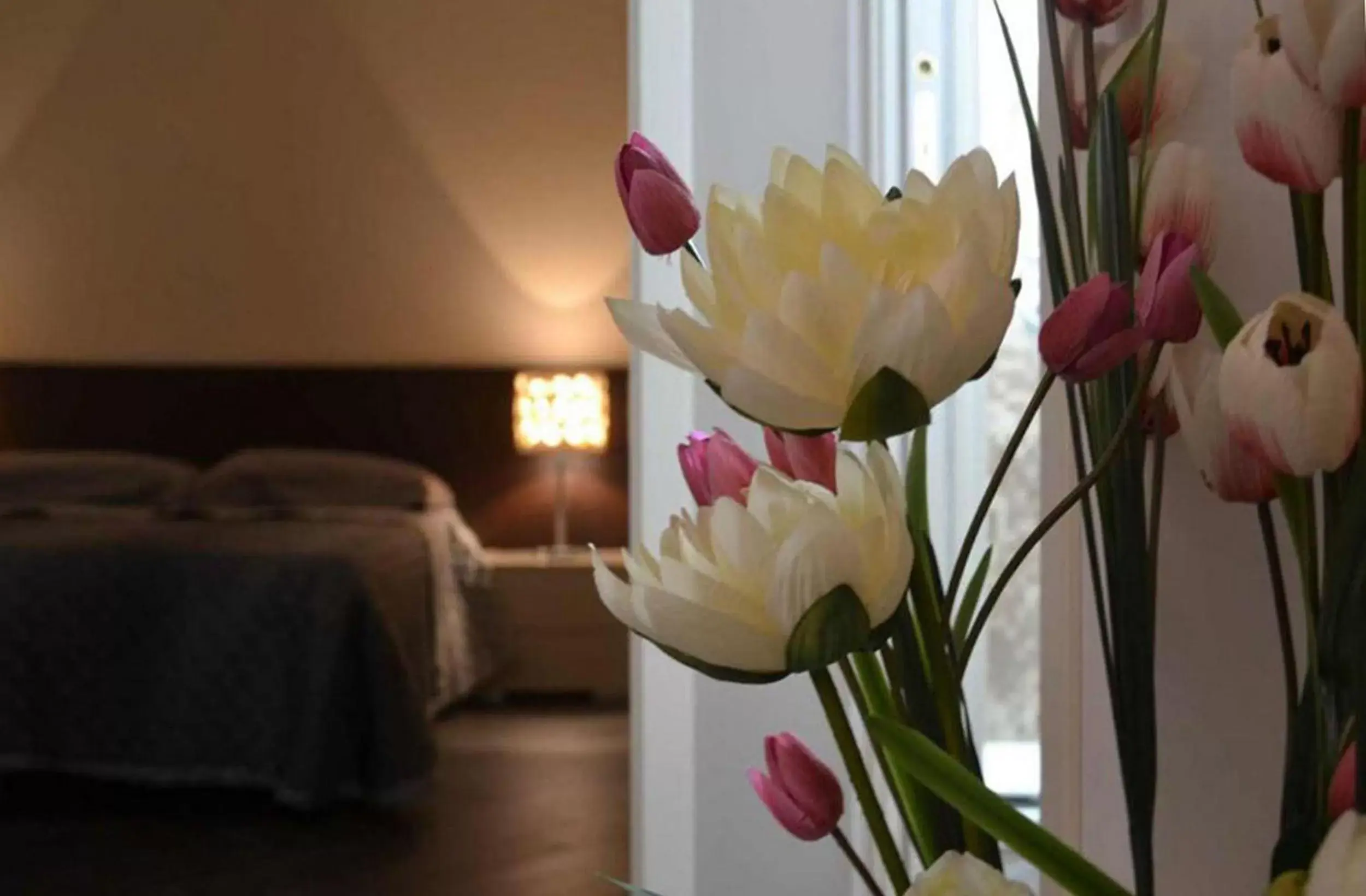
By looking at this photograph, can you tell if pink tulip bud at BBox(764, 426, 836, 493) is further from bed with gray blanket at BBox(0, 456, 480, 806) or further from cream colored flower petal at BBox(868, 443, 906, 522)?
bed with gray blanket at BBox(0, 456, 480, 806)

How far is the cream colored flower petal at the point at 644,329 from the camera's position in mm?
469

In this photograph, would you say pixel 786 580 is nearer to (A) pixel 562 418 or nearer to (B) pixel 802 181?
(B) pixel 802 181

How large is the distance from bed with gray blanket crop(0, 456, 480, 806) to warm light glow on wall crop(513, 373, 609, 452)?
133 centimetres

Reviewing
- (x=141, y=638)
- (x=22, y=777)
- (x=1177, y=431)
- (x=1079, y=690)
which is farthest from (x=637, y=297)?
(x=22, y=777)

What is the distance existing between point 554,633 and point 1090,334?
4.46m

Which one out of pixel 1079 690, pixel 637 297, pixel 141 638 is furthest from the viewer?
pixel 141 638

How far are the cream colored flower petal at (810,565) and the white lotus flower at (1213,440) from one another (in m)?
0.12

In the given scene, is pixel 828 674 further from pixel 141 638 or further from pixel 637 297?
pixel 141 638

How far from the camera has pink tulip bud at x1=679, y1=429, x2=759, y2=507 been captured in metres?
0.48

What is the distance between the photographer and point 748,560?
1.26ft

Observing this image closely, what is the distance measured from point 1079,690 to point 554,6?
4.81m

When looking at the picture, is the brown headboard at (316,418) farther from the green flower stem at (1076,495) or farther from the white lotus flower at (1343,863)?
the white lotus flower at (1343,863)

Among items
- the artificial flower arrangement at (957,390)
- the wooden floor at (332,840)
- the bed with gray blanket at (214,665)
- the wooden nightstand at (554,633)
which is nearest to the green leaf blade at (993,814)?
the artificial flower arrangement at (957,390)

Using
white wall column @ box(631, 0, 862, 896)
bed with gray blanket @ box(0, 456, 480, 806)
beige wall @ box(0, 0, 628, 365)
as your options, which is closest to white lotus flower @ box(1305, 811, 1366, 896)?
white wall column @ box(631, 0, 862, 896)
